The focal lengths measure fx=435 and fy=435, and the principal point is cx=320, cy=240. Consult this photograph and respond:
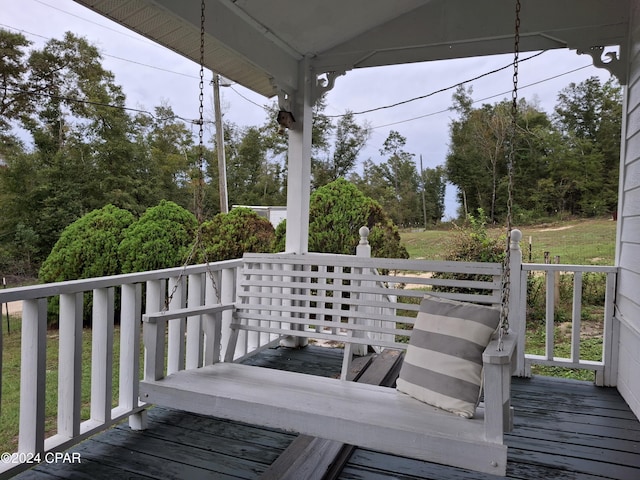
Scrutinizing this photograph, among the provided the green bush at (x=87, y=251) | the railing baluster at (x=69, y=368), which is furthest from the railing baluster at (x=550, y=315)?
the green bush at (x=87, y=251)

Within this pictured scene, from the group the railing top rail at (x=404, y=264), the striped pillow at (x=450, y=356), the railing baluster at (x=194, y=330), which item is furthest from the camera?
the railing baluster at (x=194, y=330)

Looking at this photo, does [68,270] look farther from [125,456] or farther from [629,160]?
[629,160]

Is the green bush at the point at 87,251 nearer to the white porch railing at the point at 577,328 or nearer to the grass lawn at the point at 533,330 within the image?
the grass lawn at the point at 533,330

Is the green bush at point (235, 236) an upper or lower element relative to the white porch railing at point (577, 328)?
upper

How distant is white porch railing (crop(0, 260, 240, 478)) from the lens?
5.70 feet

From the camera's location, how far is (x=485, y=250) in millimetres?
5047

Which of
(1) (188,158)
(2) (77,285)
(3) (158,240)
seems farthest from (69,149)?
(2) (77,285)

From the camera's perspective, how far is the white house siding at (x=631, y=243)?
8.34ft

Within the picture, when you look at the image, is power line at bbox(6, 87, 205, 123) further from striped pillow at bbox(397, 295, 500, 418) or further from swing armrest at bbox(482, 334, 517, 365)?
swing armrest at bbox(482, 334, 517, 365)

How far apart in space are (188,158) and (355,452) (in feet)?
22.7

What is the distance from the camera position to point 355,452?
2.05m

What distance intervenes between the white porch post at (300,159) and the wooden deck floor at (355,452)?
177cm

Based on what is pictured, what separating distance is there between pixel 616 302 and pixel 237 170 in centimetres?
661

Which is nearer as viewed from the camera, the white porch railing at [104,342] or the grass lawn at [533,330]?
the white porch railing at [104,342]
